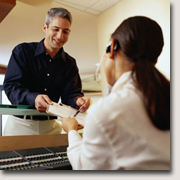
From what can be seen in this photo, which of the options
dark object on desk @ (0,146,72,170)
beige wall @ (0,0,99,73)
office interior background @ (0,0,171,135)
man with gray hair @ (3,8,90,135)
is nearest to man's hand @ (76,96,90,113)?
man with gray hair @ (3,8,90,135)

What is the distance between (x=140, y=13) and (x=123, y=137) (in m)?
1.00

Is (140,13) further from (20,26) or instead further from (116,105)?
(116,105)

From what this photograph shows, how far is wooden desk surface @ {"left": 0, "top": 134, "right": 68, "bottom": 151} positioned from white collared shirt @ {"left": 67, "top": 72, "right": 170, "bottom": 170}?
53 centimetres

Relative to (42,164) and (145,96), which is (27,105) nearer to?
(42,164)

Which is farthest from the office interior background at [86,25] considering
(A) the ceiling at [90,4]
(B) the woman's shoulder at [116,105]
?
(B) the woman's shoulder at [116,105]

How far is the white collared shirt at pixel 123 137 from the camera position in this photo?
0.61m

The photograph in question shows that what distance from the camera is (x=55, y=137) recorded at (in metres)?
1.22

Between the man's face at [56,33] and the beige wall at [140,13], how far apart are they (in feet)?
0.77

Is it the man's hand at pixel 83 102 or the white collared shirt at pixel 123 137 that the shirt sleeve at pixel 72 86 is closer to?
the man's hand at pixel 83 102

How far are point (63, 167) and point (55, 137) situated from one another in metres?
0.36

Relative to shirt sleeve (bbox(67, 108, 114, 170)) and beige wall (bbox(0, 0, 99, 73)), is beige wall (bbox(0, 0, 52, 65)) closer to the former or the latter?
beige wall (bbox(0, 0, 99, 73))

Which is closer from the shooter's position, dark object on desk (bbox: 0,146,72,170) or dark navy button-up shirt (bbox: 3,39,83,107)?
dark object on desk (bbox: 0,146,72,170)

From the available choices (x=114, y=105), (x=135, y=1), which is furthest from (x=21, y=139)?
(x=135, y=1)

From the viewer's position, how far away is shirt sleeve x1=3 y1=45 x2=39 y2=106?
1.25 metres
